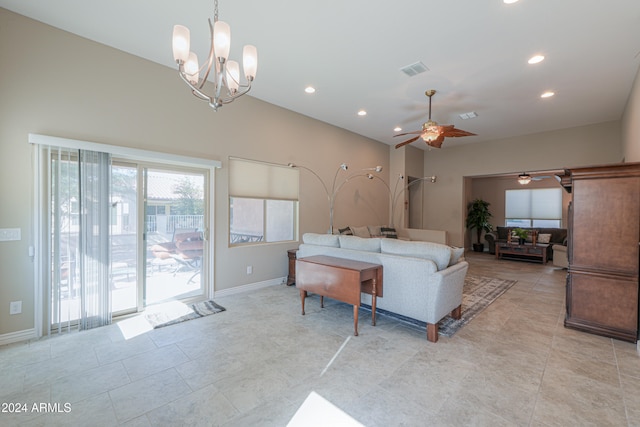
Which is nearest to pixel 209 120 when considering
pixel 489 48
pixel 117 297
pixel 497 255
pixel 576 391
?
pixel 117 297

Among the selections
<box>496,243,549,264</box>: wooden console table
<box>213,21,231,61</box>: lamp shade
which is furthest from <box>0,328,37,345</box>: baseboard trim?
<box>496,243,549,264</box>: wooden console table

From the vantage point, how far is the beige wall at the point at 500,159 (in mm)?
5461

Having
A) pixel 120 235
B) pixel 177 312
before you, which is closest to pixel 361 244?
pixel 177 312

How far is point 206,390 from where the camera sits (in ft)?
6.49

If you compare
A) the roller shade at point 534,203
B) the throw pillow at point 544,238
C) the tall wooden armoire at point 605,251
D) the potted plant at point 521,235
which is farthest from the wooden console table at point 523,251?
the tall wooden armoire at point 605,251

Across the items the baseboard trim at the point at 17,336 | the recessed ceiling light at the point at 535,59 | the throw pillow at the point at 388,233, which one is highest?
the recessed ceiling light at the point at 535,59

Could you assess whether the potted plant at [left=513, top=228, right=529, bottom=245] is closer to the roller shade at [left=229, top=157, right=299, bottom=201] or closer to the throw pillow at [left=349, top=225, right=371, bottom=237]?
the throw pillow at [left=349, top=225, right=371, bottom=237]

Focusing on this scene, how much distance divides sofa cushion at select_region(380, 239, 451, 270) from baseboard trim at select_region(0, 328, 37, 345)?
3782 millimetres

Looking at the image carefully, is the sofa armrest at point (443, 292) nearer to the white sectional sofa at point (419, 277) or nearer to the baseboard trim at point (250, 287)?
the white sectional sofa at point (419, 277)

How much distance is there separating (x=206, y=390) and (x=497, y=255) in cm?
802

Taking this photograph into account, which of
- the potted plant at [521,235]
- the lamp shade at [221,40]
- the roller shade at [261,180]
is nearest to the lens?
the lamp shade at [221,40]

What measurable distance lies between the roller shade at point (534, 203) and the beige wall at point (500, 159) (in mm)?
2010

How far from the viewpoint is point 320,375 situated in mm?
2164

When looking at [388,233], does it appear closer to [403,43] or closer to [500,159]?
[500,159]
